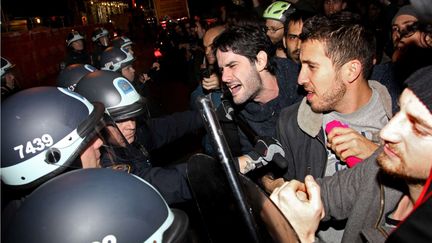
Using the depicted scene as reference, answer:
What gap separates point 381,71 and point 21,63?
15.5 meters

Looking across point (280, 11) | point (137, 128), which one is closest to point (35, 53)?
point (280, 11)

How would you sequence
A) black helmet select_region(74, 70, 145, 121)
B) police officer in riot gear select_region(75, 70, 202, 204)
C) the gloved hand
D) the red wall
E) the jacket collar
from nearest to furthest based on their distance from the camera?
the gloved hand, the jacket collar, police officer in riot gear select_region(75, 70, 202, 204), black helmet select_region(74, 70, 145, 121), the red wall

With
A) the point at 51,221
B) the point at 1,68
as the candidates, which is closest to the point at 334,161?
the point at 51,221

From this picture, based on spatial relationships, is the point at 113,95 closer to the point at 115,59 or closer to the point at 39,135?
the point at 39,135

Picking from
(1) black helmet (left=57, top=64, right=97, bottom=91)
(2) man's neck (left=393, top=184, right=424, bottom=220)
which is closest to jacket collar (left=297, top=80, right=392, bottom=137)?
(2) man's neck (left=393, top=184, right=424, bottom=220)

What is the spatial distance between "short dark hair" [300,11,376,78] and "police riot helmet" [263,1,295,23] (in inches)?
86.8

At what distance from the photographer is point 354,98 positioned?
2.44 m

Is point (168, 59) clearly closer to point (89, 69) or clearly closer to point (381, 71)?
point (89, 69)

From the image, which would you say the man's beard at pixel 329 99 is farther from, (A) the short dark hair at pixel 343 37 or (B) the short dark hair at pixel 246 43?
(B) the short dark hair at pixel 246 43

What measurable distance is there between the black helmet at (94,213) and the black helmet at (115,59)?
13.6ft

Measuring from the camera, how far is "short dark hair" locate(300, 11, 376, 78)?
8.09 ft

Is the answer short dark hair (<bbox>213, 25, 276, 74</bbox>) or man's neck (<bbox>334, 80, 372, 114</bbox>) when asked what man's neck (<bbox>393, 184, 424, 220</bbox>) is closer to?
man's neck (<bbox>334, 80, 372, 114</bbox>)

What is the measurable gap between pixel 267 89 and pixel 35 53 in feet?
51.2

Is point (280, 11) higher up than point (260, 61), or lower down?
higher up
